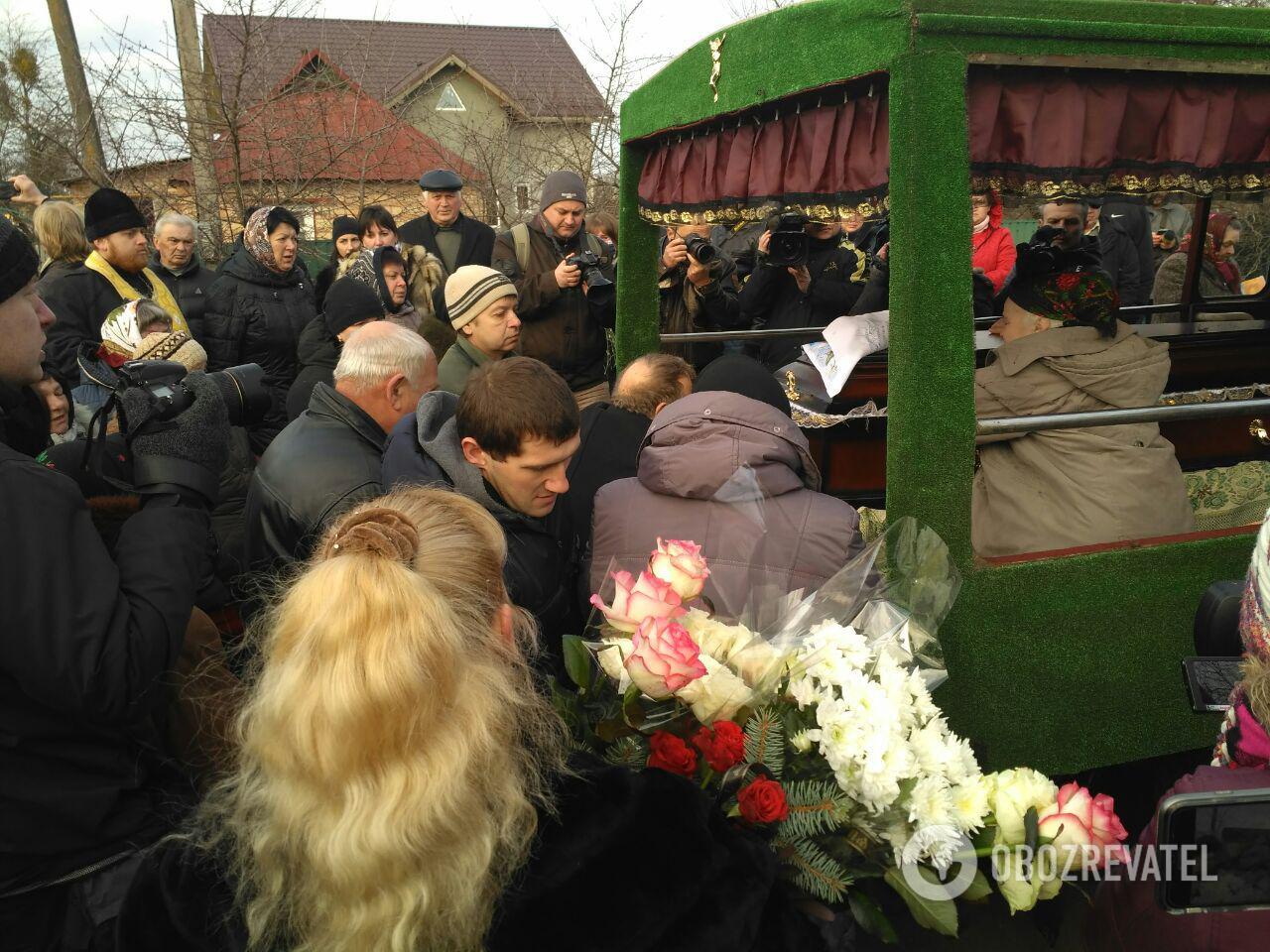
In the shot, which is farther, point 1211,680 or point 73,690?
point 1211,680

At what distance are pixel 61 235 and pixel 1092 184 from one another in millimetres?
4551

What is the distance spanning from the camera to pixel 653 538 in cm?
250

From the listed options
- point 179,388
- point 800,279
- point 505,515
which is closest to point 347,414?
A: point 505,515

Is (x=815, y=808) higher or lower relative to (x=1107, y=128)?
Answer: lower

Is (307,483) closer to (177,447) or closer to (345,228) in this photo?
(177,447)

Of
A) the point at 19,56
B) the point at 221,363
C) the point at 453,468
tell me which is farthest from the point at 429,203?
the point at 19,56

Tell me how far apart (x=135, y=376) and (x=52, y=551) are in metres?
0.60

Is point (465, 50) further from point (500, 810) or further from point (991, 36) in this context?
point (500, 810)

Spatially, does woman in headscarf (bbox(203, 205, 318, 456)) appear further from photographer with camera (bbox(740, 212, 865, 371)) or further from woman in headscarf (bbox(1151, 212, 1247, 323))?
woman in headscarf (bbox(1151, 212, 1247, 323))

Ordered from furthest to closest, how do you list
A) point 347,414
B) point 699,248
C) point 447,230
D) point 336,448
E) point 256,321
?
1. point 447,230
2. point 256,321
3. point 699,248
4. point 347,414
5. point 336,448

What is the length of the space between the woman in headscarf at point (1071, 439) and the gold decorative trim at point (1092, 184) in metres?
0.43

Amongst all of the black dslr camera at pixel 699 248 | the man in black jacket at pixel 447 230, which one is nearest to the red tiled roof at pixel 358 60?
the man in black jacket at pixel 447 230

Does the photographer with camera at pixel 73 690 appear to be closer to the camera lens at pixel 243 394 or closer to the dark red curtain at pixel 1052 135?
the camera lens at pixel 243 394

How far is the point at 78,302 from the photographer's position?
4492mm
